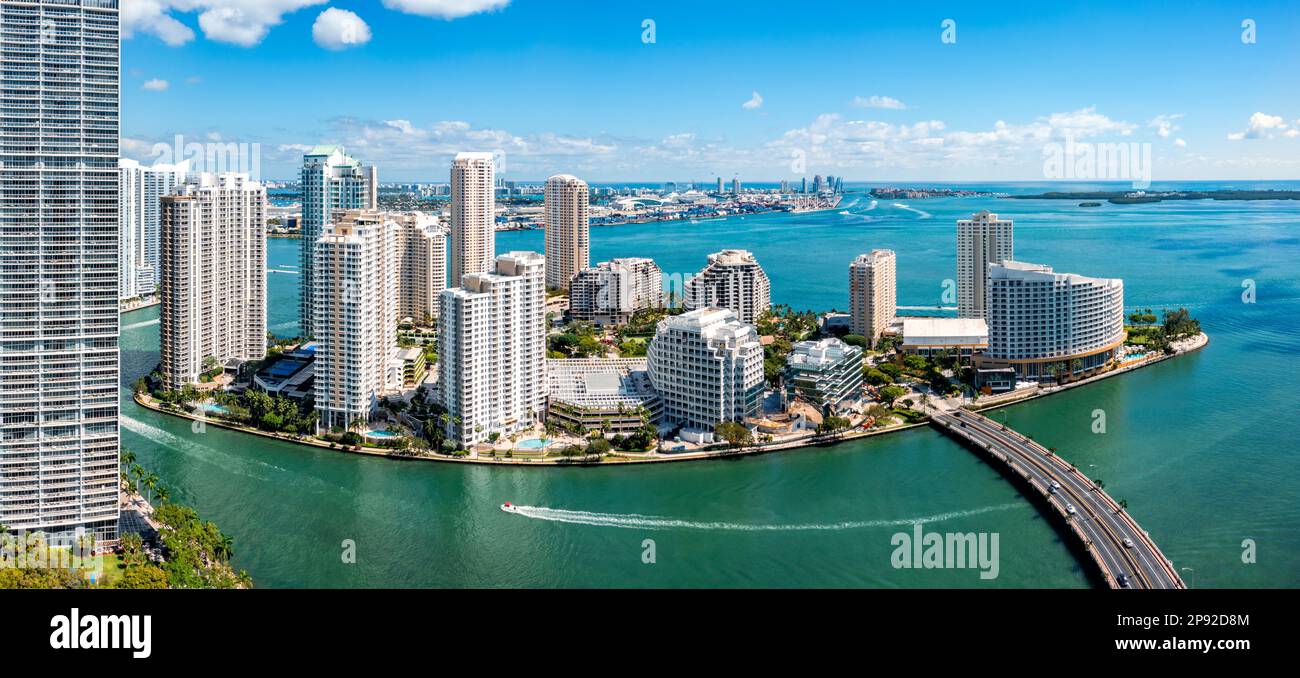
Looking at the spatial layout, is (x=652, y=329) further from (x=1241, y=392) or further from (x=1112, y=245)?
(x=1112, y=245)

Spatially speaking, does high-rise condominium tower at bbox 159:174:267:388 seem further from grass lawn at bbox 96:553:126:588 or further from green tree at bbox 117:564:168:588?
green tree at bbox 117:564:168:588

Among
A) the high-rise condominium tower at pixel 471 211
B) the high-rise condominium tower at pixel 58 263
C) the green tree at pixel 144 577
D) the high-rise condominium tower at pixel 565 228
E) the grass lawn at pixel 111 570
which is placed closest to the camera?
the green tree at pixel 144 577

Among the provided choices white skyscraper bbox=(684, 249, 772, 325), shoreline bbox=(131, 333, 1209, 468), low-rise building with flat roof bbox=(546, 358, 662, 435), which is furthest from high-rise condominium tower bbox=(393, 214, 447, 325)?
shoreline bbox=(131, 333, 1209, 468)

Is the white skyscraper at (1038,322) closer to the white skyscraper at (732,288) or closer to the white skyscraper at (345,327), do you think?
the white skyscraper at (732,288)

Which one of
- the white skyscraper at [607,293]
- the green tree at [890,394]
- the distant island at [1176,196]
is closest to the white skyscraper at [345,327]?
the green tree at [890,394]

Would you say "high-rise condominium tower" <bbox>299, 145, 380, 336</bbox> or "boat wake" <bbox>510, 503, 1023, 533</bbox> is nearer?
"boat wake" <bbox>510, 503, 1023, 533</bbox>

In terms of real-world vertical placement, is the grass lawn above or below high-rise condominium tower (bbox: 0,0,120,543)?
below
